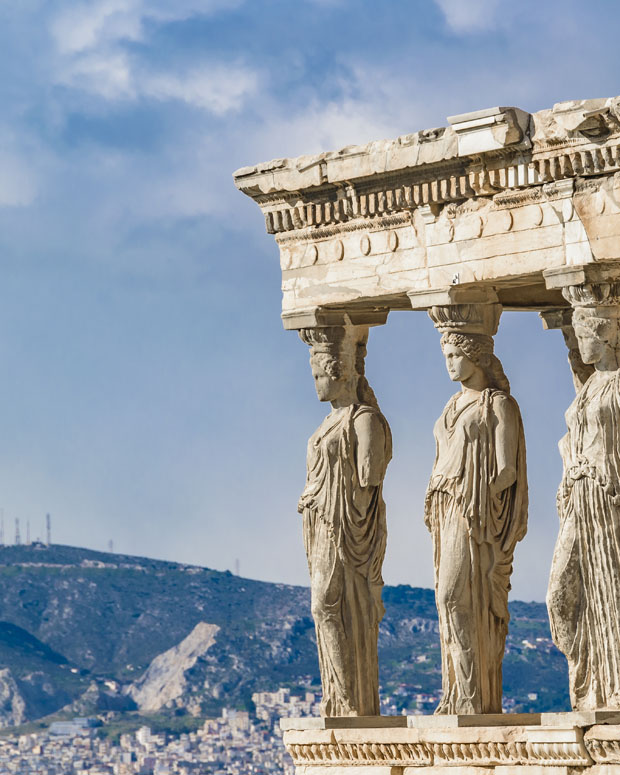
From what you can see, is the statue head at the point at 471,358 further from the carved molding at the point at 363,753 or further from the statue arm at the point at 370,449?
the carved molding at the point at 363,753

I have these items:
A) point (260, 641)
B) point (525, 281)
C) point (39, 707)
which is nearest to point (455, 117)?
point (525, 281)

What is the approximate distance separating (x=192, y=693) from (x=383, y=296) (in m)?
57.3

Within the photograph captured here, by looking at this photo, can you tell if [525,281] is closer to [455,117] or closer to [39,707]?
[455,117]

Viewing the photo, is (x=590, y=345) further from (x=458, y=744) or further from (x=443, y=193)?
(x=458, y=744)

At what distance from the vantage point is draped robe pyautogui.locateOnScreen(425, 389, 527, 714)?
24188mm

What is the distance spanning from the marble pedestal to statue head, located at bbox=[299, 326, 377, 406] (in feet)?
9.46

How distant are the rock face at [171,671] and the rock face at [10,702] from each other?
3.61 m

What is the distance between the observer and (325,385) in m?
25.4

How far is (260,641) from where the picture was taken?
264ft

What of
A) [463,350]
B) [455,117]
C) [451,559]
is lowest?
[451,559]

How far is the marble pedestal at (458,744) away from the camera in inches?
900

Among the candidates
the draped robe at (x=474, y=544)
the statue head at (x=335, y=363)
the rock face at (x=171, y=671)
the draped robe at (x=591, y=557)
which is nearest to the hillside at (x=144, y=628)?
the rock face at (x=171, y=671)

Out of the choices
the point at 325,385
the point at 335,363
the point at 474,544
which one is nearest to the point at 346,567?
the point at 474,544

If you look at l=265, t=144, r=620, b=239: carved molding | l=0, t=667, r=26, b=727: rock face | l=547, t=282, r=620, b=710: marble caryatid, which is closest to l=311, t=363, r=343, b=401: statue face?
l=265, t=144, r=620, b=239: carved molding
